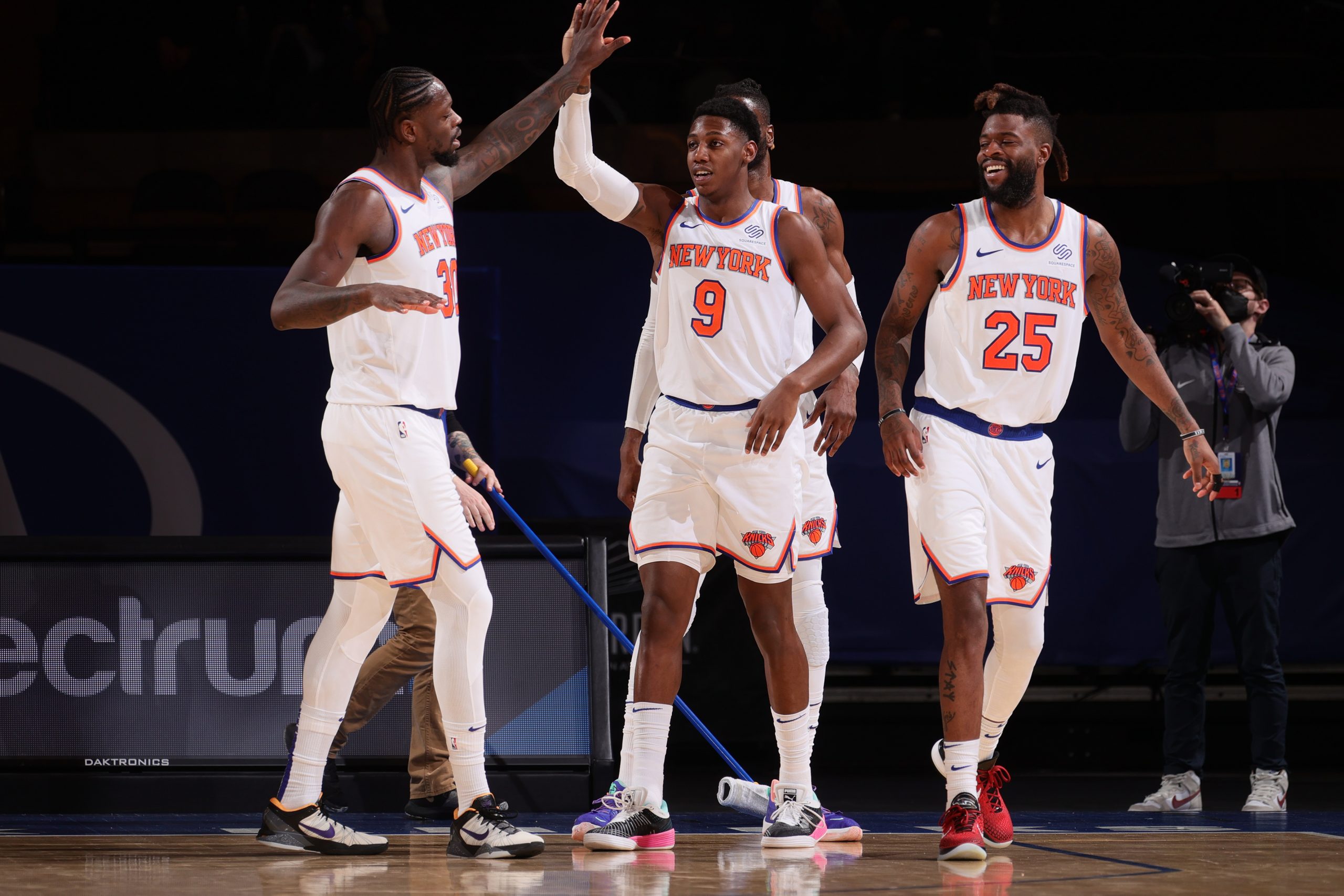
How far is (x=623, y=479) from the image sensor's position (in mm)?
5012

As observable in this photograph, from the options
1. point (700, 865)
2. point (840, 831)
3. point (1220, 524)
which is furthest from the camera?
point (1220, 524)

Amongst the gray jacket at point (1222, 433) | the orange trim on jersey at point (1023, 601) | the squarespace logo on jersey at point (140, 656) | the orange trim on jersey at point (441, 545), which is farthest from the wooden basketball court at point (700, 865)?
the gray jacket at point (1222, 433)

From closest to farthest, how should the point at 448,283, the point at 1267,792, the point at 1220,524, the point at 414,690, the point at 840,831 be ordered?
the point at 448,283 → the point at 840,831 → the point at 414,690 → the point at 1267,792 → the point at 1220,524

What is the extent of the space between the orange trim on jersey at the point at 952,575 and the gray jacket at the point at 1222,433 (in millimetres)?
2251

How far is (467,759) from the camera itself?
4293 mm

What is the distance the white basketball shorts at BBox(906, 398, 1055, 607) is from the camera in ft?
15.0

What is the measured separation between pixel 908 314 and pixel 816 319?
0.37 metres

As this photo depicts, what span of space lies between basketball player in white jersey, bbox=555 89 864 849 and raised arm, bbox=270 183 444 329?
621 millimetres

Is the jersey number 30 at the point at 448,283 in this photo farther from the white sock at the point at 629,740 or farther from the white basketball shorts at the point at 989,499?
the white basketball shorts at the point at 989,499

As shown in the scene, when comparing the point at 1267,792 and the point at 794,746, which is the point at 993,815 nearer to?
the point at 794,746

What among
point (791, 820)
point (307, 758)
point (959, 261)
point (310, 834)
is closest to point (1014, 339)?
point (959, 261)

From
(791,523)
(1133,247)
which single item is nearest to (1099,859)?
(791,523)

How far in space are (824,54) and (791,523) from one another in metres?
8.29

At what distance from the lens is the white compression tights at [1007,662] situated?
4.69 metres
